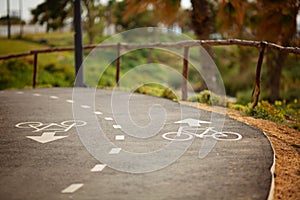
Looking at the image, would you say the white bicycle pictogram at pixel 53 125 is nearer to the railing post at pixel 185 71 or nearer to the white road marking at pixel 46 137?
the white road marking at pixel 46 137

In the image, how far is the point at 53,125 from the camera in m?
7.74

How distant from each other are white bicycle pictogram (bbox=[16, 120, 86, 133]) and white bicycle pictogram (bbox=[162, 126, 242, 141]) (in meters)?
1.96

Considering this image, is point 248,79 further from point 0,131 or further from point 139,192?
point 139,192

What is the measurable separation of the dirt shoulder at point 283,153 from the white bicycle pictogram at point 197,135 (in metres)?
0.70

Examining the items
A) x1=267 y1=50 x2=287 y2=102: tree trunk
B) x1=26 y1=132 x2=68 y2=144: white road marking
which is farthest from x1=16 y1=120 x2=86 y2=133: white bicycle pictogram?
x1=267 y1=50 x2=287 y2=102: tree trunk

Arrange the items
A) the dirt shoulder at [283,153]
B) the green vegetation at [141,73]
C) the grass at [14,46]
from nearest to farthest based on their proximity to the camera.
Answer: the dirt shoulder at [283,153] < the green vegetation at [141,73] < the grass at [14,46]

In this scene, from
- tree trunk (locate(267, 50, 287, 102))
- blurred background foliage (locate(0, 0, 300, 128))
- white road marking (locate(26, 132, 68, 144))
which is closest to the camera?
white road marking (locate(26, 132, 68, 144))

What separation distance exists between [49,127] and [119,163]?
9.08ft

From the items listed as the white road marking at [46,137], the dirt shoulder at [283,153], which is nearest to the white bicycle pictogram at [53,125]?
the white road marking at [46,137]

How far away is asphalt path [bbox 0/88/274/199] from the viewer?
4336 millimetres

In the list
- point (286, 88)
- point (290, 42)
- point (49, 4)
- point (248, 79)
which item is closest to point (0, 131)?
point (290, 42)

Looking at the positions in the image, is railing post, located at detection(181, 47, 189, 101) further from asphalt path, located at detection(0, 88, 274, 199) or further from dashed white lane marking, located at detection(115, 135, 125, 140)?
dashed white lane marking, located at detection(115, 135, 125, 140)

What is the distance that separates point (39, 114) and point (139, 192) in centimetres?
520

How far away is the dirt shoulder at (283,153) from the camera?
461cm
